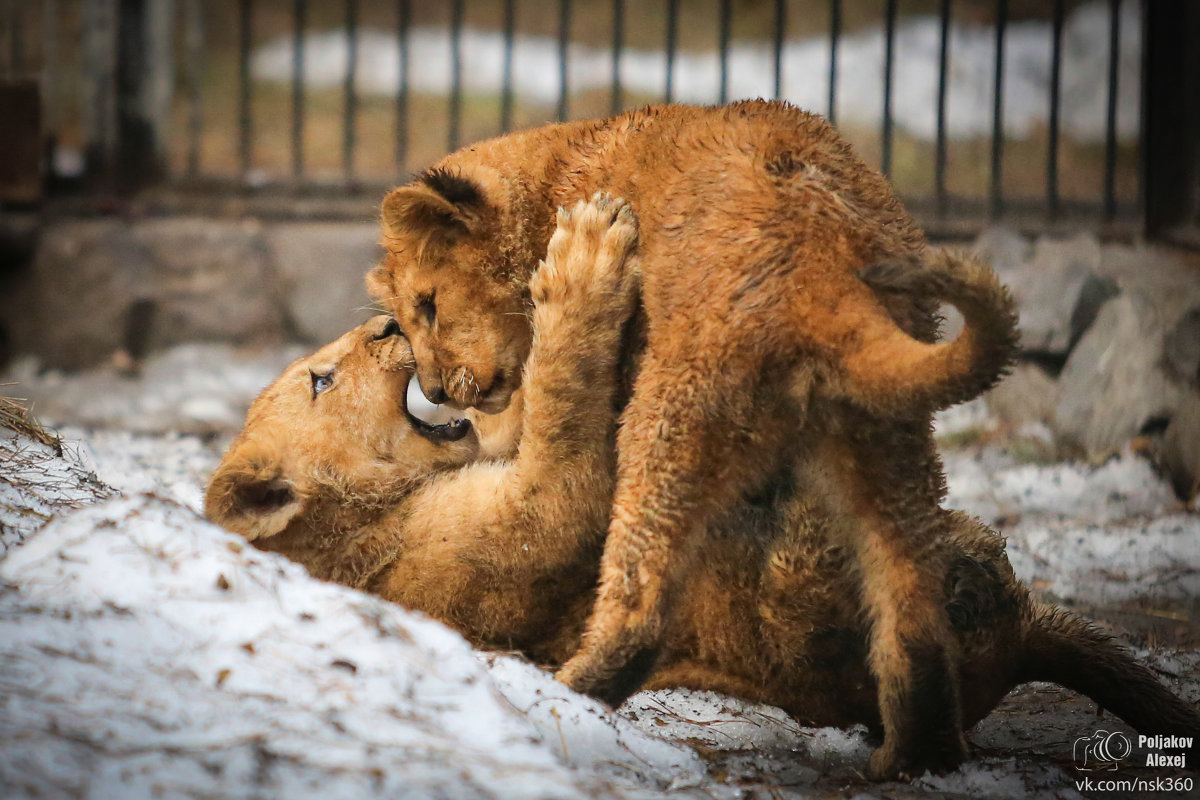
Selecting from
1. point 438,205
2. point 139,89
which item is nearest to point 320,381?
point 438,205

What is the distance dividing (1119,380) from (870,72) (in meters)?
9.22

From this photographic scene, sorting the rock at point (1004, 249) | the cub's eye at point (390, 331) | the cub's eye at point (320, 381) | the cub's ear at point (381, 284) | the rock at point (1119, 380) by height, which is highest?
the cub's ear at point (381, 284)

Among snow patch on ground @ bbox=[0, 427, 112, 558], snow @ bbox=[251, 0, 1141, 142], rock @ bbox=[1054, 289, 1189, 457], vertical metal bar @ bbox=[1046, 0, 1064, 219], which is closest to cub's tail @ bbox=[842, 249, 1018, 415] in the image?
snow patch on ground @ bbox=[0, 427, 112, 558]

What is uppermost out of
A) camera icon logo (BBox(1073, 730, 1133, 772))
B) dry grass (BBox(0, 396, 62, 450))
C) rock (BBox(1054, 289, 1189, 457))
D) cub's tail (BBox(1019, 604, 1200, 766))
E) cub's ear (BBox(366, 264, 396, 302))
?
cub's ear (BBox(366, 264, 396, 302))

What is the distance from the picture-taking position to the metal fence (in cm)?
772

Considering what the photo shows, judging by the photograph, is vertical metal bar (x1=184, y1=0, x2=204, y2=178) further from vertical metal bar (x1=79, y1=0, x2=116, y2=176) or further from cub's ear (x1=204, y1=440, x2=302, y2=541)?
cub's ear (x1=204, y1=440, x2=302, y2=541)

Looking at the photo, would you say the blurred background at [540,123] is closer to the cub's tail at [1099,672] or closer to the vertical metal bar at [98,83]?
the vertical metal bar at [98,83]

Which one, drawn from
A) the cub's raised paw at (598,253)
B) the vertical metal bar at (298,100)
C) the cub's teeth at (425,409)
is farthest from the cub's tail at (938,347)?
the vertical metal bar at (298,100)

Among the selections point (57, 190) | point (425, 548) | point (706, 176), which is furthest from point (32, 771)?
point (57, 190)

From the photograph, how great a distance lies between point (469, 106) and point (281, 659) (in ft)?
42.8

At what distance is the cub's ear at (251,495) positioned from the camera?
3742mm

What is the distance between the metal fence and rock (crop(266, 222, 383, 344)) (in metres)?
0.47

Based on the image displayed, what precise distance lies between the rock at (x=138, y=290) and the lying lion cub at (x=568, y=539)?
4616 millimetres

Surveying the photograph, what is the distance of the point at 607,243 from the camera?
11.0 ft
